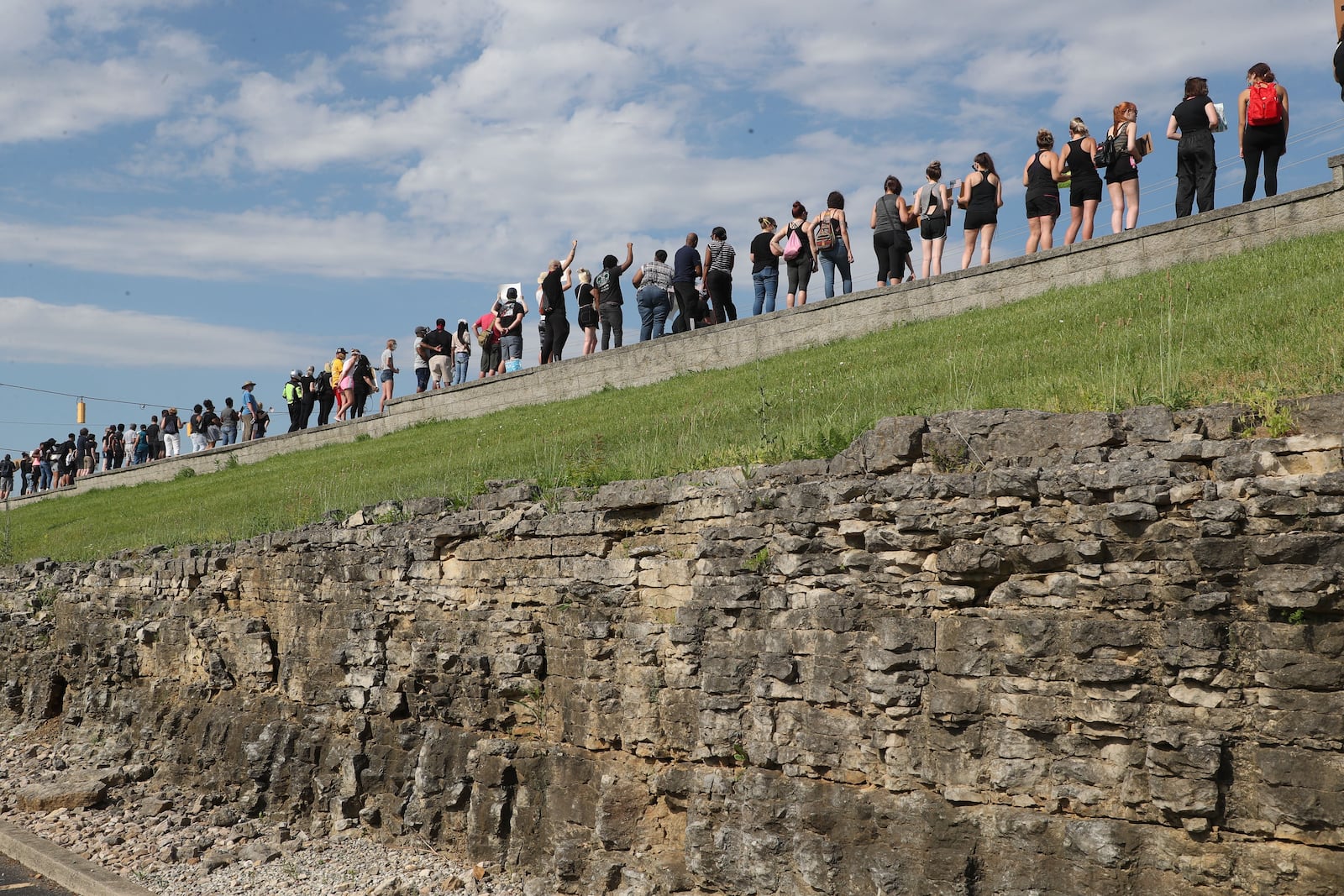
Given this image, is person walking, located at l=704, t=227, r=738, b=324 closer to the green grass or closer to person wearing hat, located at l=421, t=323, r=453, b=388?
the green grass

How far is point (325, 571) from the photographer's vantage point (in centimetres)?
1157

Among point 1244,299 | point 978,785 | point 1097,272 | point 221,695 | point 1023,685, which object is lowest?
point 221,695

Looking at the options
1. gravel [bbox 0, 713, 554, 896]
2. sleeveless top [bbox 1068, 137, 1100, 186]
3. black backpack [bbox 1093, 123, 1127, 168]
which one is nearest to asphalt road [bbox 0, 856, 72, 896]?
gravel [bbox 0, 713, 554, 896]

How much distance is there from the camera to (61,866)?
34.6 ft

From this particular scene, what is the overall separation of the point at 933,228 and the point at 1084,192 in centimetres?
207

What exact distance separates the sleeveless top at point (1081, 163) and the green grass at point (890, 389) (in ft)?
5.15

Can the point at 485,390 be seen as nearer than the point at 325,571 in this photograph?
No

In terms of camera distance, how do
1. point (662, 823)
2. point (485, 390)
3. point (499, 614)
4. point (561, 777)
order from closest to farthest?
point (662, 823) → point (561, 777) → point (499, 614) → point (485, 390)

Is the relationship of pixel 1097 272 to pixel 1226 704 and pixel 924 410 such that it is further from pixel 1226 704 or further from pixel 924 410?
pixel 1226 704

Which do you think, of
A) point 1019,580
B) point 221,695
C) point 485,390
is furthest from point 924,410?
point 485,390

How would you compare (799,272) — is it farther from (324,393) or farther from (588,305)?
(324,393)

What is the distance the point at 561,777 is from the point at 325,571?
3996mm

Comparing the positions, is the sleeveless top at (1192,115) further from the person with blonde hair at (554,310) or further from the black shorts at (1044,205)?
the person with blonde hair at (554,310)

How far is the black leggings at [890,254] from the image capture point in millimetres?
16109
